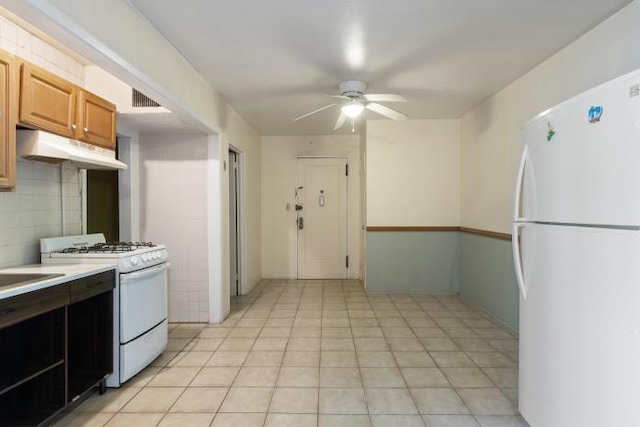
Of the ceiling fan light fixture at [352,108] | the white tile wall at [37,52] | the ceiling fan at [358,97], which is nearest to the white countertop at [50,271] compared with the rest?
the white tile wall at [37,52]

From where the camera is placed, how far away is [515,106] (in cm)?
331

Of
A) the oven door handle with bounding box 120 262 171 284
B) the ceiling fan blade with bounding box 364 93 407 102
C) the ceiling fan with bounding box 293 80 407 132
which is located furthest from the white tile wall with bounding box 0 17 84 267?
the ceiling fan blade with bounding box 364 93 407 102

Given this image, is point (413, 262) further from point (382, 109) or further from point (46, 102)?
point (46, 102)

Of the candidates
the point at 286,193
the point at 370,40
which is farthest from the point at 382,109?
the point at 286,193

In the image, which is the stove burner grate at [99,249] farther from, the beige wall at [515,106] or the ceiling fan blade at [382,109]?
the beige wall at [515,106]

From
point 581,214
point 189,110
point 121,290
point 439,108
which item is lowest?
point 121,290

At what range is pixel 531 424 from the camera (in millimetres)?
1844

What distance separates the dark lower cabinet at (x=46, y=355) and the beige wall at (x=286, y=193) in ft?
12.1

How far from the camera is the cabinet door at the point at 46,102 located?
6.40 feet

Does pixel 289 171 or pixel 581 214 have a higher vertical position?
pixel 289 171

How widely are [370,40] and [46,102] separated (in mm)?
2057

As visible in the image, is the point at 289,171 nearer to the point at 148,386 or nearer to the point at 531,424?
the point at 148,386

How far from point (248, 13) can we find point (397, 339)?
2.78 meters

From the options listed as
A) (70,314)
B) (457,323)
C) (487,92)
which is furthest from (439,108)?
(70,314)
